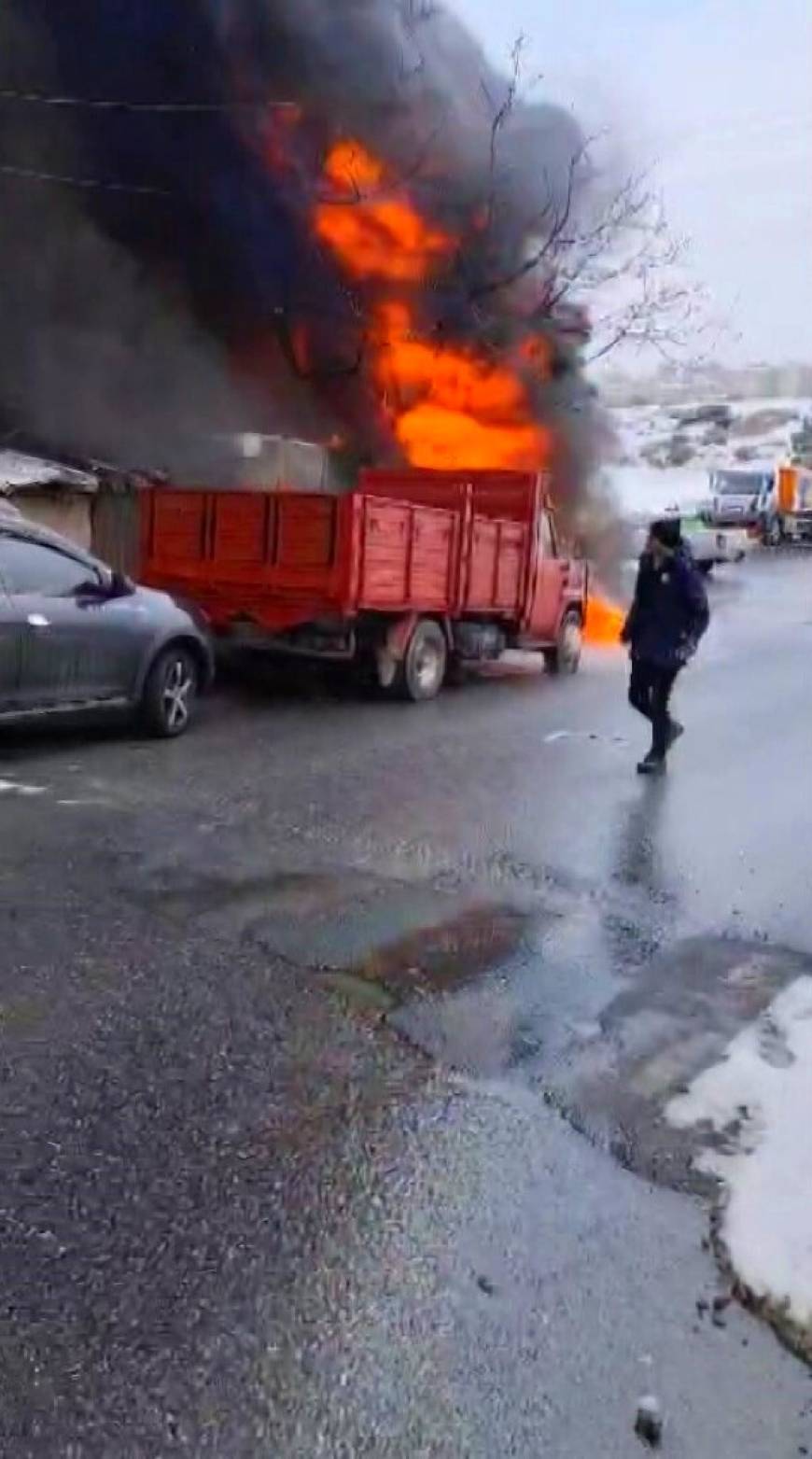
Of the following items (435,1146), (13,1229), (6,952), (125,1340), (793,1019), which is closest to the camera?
(125,1340)

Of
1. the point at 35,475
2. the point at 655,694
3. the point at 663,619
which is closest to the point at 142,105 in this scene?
the point at 35,475

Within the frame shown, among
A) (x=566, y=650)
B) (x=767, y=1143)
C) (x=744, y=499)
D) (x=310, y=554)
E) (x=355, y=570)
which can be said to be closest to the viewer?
(x=767, y=1143)

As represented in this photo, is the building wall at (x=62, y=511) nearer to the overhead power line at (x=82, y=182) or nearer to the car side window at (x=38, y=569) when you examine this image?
the overhead power line at (x=82, y=182)

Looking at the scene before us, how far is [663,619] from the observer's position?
8.96 meters

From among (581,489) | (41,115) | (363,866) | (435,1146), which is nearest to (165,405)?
(41,115)

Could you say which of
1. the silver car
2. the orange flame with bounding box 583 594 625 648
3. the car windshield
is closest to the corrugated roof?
the orange flame with bounding box 583 594 625 648

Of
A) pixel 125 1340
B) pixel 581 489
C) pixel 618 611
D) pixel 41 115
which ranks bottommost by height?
pixel 125 1340

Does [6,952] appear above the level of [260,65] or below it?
below

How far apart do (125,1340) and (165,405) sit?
20084mm

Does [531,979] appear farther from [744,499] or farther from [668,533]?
[744,499]

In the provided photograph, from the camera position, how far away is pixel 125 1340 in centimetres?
271

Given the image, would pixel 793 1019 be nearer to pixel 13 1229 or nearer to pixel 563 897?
pixel 563 897

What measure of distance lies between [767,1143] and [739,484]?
4086 centimetres

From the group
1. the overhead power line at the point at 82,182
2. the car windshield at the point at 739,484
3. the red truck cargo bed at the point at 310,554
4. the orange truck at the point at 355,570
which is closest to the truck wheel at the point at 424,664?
the orange truck at the point at 355,570
